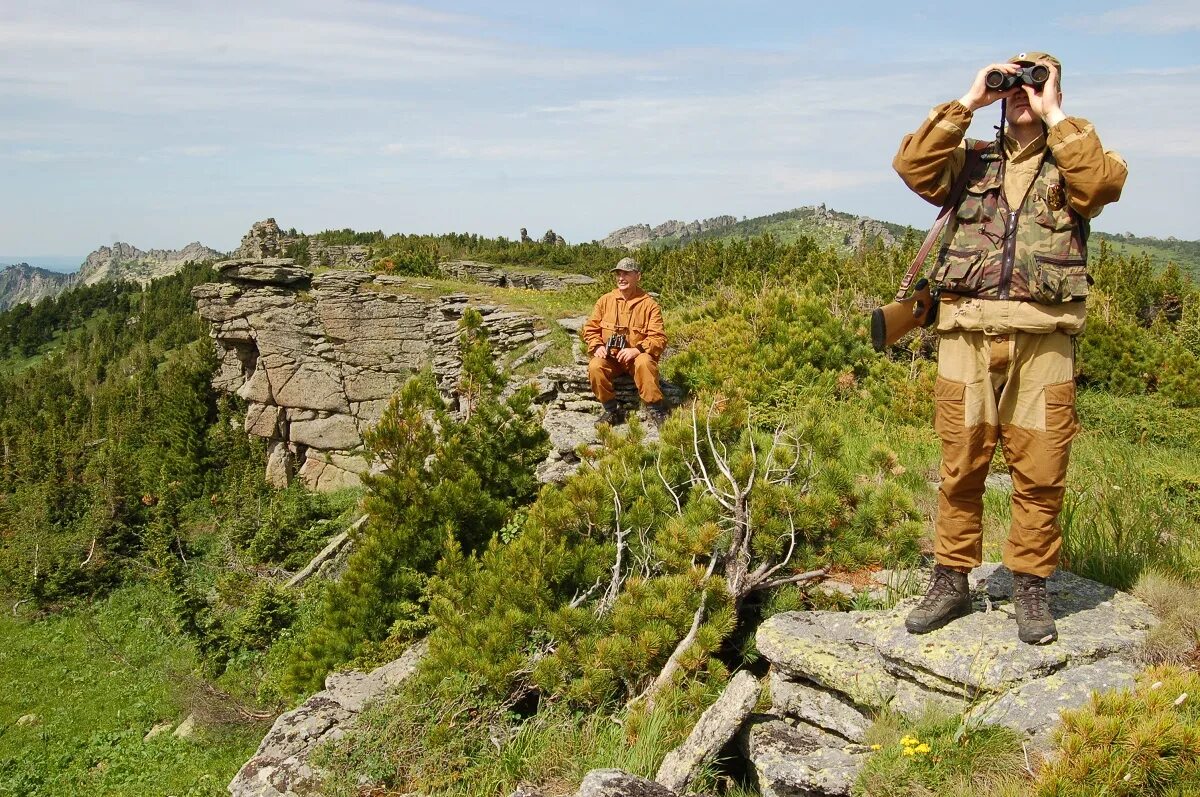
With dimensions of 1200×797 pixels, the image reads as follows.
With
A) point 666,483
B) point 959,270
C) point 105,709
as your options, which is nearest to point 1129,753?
point 959,270

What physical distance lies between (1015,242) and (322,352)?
72.6 ft

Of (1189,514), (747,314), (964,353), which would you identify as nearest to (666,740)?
(964,353)

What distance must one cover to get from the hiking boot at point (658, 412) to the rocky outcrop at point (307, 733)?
359 cm

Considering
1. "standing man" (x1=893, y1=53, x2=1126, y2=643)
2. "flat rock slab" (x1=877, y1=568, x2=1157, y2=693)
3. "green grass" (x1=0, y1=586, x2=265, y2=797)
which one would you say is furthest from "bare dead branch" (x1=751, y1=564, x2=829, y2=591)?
"green grass" (x1=0, y1=586, x2=265, y2=797)

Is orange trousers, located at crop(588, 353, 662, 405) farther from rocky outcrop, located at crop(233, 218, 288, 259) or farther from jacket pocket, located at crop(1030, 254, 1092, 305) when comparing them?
rocky outcrop, located at crop(233, 218, 288, 259)

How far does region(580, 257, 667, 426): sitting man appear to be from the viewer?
8.27 metres

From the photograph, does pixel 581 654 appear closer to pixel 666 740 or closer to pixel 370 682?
pixel 666 740

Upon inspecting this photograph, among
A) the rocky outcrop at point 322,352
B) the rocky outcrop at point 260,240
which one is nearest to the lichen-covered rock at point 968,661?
the rocky outcrop at point 322,352

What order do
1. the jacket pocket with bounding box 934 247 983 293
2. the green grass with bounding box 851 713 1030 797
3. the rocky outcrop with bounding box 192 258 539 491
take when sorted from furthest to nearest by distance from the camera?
the rocky outcrop with bounding box 192 258 539 491, the jacket pocket with bounding box 934 247 983 293, the green grass with bounding box 851 713 1030 797

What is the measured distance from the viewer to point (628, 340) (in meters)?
8.36

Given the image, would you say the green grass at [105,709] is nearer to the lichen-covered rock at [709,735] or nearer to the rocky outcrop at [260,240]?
the lichen-covered rock at [709,735]

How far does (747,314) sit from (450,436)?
14.5 ft

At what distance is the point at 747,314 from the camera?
33.8ft

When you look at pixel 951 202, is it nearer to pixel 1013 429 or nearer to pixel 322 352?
pixel 1013 429
